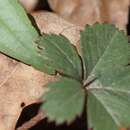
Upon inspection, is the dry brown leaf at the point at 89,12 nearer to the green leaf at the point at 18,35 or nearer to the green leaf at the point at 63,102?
the green leaf at the point at 18,35

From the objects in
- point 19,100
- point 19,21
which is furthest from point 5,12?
point 19,100

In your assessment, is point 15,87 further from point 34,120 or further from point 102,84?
point 102,84

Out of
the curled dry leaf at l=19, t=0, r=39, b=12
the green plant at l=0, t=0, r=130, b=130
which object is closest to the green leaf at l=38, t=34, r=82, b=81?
the green plant at l=0, t=0, r=130, b=130

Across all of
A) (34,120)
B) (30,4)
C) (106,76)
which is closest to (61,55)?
(106,76)

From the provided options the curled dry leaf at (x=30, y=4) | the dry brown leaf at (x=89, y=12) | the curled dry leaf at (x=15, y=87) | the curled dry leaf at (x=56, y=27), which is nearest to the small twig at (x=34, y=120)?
the curled dry leaf at (x=15, y=87)

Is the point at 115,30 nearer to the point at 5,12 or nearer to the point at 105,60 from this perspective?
the point at 105,60

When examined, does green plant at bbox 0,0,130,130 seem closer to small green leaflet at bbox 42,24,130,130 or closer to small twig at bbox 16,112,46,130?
small green leaflet at bbox 42,24,130,130
